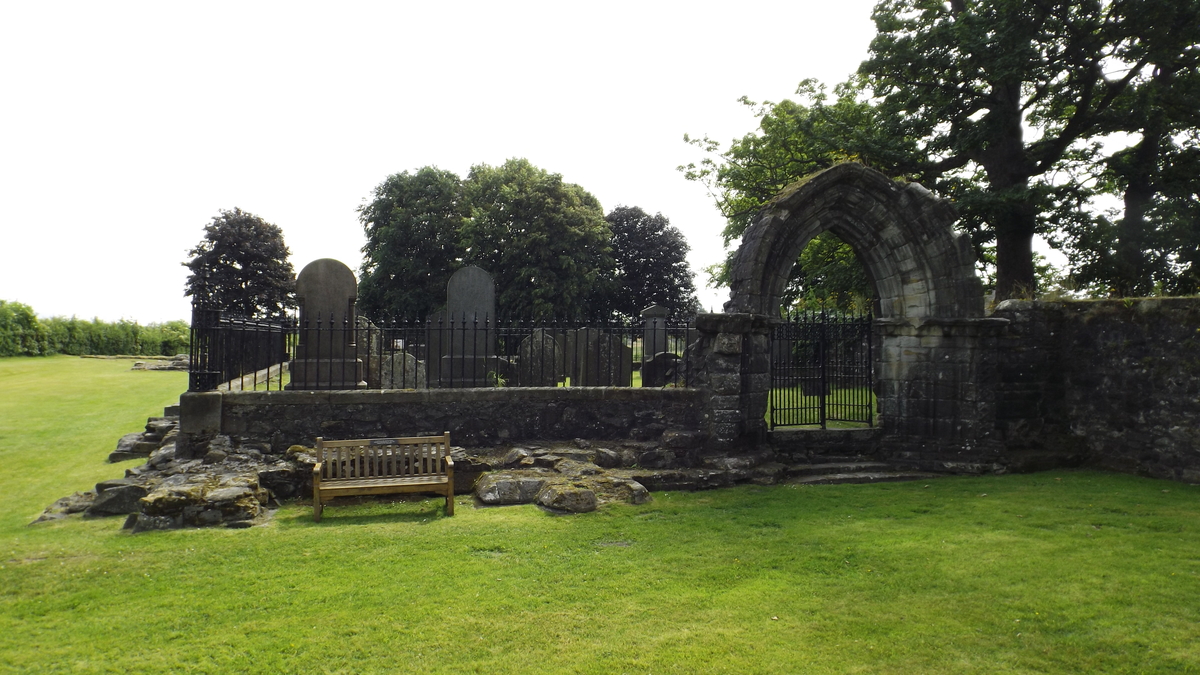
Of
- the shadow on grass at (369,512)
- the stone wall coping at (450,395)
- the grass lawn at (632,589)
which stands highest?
the stone wall coping at (450,395)

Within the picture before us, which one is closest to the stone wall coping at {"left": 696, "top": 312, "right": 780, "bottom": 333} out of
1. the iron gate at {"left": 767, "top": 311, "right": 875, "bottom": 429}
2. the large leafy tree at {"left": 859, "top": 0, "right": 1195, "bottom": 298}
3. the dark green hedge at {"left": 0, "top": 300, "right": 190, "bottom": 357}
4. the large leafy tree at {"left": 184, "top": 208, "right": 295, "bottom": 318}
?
the iron gate at {"left": 767, "top": 311, "right": 875, "bottom": 429}

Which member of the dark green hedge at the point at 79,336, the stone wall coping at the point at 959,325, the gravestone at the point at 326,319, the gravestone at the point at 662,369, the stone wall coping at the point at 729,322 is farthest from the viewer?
the dark green hedge at the point at 79,336

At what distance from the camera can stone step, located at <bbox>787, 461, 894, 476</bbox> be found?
9398 millimetres

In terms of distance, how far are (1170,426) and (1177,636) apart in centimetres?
571

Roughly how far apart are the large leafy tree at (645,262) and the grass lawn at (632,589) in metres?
30.3

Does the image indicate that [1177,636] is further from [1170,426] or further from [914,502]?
[1170,426]

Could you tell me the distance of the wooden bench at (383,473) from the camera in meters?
6.98

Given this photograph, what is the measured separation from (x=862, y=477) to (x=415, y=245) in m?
28.1

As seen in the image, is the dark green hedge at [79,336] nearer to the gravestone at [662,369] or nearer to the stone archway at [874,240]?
the gravestone at [662,369]

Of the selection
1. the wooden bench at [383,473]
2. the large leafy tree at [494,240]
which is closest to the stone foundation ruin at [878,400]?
the wooden bench at [383,473]

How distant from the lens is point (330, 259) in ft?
35.5

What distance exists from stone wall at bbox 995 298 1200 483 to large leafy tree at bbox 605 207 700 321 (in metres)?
27.4

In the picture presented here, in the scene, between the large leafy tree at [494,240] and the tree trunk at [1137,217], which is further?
the large leafy tree at [494,240]

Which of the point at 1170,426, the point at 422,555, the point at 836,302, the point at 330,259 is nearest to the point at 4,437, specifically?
the point at 330,259
